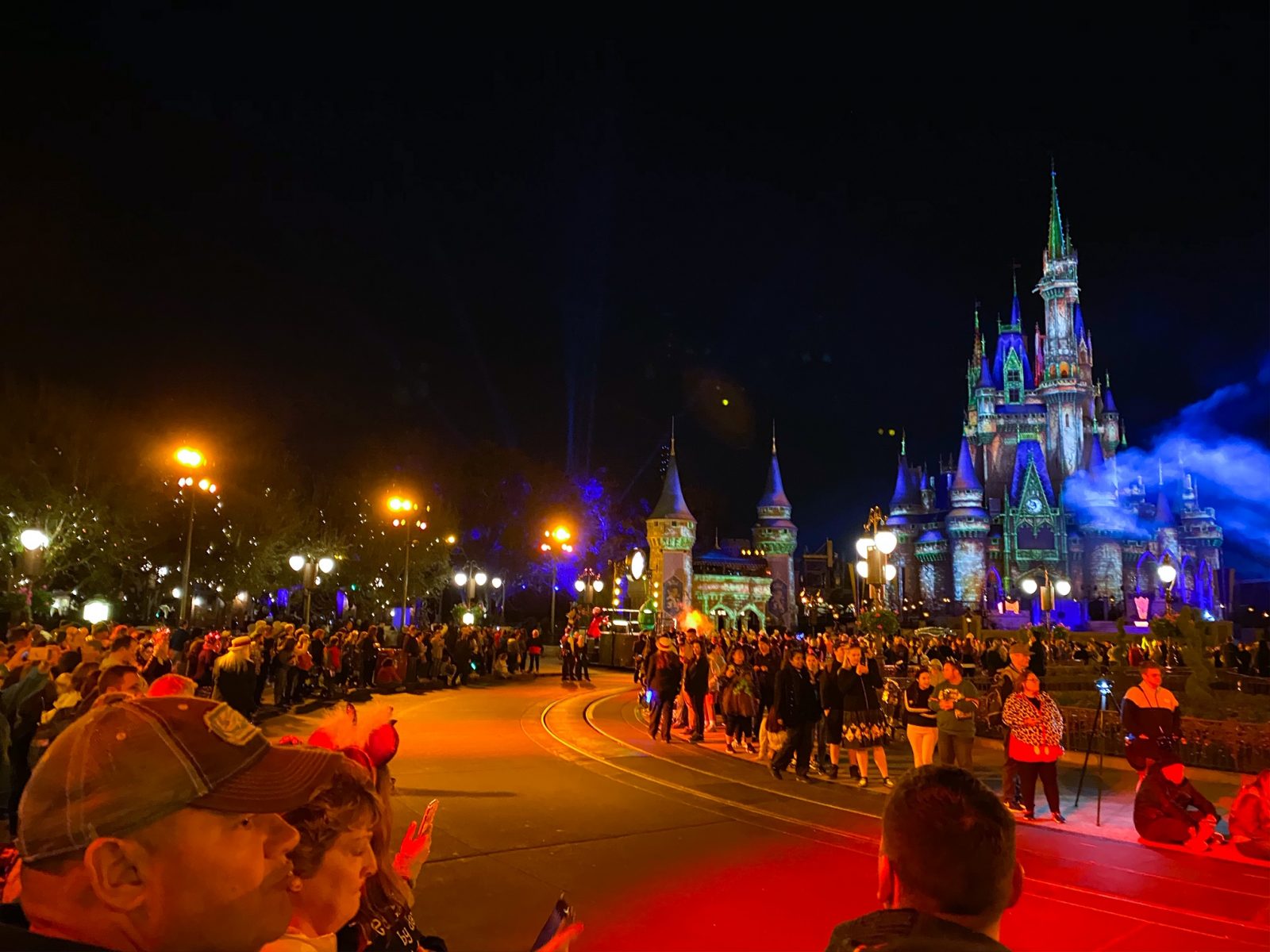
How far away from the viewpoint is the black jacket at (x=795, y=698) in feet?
40.2

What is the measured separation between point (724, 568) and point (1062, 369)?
4776cm

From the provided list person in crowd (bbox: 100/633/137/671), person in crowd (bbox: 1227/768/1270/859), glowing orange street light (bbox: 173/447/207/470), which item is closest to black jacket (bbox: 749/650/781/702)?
person in crowd (bbox: 1227/768/1270/859)

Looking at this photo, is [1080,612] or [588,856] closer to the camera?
[588,856]

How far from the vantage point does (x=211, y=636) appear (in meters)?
17.5

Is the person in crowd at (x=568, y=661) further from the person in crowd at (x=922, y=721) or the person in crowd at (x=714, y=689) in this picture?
the person in crowd at (x=922, y=721)

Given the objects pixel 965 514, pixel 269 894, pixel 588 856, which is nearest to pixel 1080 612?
pixel 965 514

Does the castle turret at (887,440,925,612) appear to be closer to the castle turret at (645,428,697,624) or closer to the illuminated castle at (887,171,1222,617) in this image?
the illuminated castle at (887,171,1222,617)

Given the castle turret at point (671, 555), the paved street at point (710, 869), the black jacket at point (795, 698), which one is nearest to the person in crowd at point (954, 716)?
the paved street at point (710, 869)

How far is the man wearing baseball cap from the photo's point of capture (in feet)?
4.52

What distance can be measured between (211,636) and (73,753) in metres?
18.1

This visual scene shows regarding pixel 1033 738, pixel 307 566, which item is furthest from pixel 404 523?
pixel 1033 738

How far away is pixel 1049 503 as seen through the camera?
257 feet

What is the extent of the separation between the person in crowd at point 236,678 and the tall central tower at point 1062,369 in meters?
82.7

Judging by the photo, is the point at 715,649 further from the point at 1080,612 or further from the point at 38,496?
the point at 1080,612
